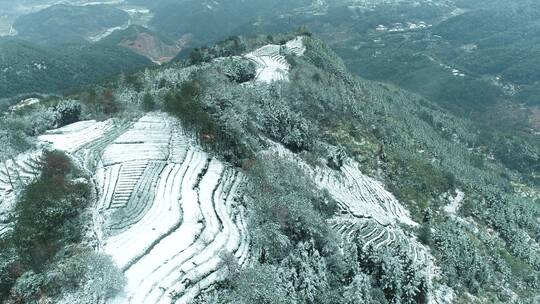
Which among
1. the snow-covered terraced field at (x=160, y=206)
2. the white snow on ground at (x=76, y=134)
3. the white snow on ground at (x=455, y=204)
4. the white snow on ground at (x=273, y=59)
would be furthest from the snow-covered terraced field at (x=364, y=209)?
the white snow on ground at (x=273, y=59)

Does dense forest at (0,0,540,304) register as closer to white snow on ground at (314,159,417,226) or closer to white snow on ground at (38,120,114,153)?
white snow on ground at (314,159,417,226)

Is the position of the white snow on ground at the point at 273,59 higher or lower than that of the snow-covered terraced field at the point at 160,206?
lower

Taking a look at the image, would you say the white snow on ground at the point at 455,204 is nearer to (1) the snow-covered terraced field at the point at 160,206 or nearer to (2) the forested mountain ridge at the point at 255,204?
(2) the forested mountain ridge at the point at 255,204

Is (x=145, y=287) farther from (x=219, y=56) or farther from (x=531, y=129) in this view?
(x=531, y=129)

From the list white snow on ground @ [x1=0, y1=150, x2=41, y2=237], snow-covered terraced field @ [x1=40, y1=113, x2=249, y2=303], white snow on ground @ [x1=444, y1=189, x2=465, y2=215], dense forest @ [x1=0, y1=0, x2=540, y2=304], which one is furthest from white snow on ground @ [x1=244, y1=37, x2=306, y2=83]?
white snow on ground @ [x1=0, y1=150, x2=41, y2=237]

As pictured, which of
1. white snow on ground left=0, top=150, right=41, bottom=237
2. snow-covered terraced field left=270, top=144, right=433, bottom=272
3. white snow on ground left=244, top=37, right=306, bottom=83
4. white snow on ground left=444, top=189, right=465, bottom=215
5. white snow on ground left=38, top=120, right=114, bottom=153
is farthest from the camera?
white snow on ground left=244, top=37, right=306, bottom=83

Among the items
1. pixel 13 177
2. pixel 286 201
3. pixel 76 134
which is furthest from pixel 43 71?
pixel 286 201
